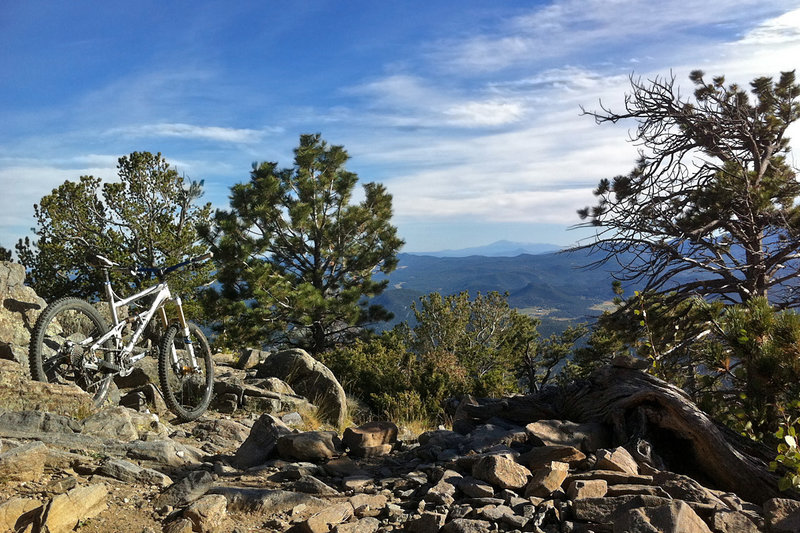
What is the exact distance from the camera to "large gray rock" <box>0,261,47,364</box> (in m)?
7.12

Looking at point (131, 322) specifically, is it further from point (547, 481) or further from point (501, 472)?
point (547, 481)

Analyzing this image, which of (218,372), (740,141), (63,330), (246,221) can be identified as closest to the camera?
(63,330)

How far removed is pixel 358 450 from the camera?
5.48 meters

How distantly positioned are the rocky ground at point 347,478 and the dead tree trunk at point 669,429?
5 cm

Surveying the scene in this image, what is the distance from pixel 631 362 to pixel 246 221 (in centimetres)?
1990

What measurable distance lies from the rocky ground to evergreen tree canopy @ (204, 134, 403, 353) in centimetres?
1506

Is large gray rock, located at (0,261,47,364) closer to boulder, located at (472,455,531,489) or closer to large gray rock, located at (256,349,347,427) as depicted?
large gray rock, located at (256,349,347,427)

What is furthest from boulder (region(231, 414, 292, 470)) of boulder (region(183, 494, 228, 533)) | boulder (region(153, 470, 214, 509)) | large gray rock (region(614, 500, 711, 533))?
large gray rock (region(614, 500, 711, 533))

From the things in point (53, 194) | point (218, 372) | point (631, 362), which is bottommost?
point (218, 372)

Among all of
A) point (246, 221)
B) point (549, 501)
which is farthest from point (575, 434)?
point (246, 221)

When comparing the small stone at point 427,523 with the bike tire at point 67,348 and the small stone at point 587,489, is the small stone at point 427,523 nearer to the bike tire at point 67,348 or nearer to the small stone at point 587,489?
the small stone at point 587,489

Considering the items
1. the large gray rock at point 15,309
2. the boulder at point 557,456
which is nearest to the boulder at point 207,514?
the boulder at point 557,456

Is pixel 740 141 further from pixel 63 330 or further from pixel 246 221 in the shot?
pixel 246 221

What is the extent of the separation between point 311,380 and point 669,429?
248 inches
